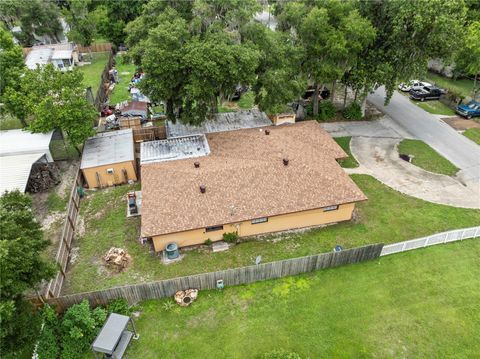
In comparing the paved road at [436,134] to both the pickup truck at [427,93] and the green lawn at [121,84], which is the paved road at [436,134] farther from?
the green lawn at [121,84]

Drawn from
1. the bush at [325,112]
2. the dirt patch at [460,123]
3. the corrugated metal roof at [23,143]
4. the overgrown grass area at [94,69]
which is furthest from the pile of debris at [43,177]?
the dirt patch at [460,123]

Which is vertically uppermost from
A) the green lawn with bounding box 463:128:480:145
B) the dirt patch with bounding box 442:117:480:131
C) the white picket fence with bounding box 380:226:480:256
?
→ the dirt patch with bounding box 442:117:480:131

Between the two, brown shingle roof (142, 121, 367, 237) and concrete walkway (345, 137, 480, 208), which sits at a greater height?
brown shingle roof (142, 121, 367, 237)

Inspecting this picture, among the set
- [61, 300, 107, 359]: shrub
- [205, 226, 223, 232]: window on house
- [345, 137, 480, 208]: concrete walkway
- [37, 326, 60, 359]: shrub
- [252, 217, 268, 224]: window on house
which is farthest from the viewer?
[345, 137, 480, 208]: concrete walkway

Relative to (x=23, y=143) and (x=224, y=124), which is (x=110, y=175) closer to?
(x=23, y=143)

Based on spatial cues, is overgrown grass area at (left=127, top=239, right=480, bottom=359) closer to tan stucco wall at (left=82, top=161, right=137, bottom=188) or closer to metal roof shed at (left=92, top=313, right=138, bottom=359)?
metal roof shed at (left=92, top=313, right=138, bottom=359)

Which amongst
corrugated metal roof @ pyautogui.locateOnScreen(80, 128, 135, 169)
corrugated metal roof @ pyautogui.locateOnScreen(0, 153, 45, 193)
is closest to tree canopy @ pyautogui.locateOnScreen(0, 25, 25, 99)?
corrugated metal roof @ pyautogui.locateOnScreen(0, 153, 45, 193)
